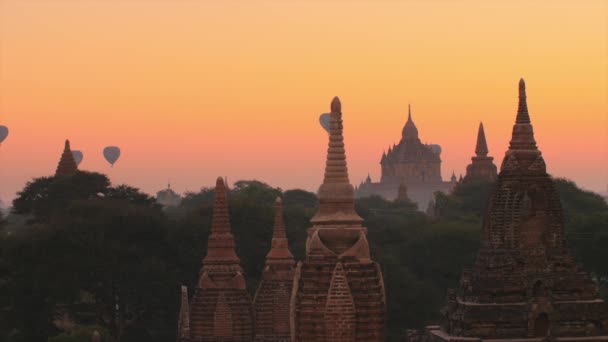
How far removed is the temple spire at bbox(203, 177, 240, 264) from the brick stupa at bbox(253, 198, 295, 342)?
1266 mm

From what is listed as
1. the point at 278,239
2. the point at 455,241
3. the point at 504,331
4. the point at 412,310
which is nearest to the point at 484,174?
the point at 455,241

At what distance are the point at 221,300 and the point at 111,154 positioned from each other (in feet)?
354

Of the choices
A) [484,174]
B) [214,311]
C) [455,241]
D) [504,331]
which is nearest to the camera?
[504,331]

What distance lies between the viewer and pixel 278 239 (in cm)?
4734

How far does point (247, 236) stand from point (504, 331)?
39.7 metres

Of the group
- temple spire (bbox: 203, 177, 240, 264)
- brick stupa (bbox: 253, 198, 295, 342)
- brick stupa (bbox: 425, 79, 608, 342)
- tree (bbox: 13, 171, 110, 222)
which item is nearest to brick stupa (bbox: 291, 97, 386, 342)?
brick stupa (bbox: 425, 79, 608, 342)

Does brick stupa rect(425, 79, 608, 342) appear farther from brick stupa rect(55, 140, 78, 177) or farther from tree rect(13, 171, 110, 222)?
brick stupa rect(55, 140, 78, 177)

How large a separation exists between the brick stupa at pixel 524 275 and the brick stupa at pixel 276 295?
6244 mm

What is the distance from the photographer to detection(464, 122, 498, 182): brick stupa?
134 m

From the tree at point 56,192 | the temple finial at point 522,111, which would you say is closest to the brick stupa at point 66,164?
the tree at point 56,192

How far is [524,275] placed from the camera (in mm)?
39125

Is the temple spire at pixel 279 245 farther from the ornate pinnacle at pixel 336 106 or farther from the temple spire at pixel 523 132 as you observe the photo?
the ornate pinnacle at pixel 336 106

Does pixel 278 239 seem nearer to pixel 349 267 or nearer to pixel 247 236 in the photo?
pixel 349 267

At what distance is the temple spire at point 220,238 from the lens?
45.5 metres
